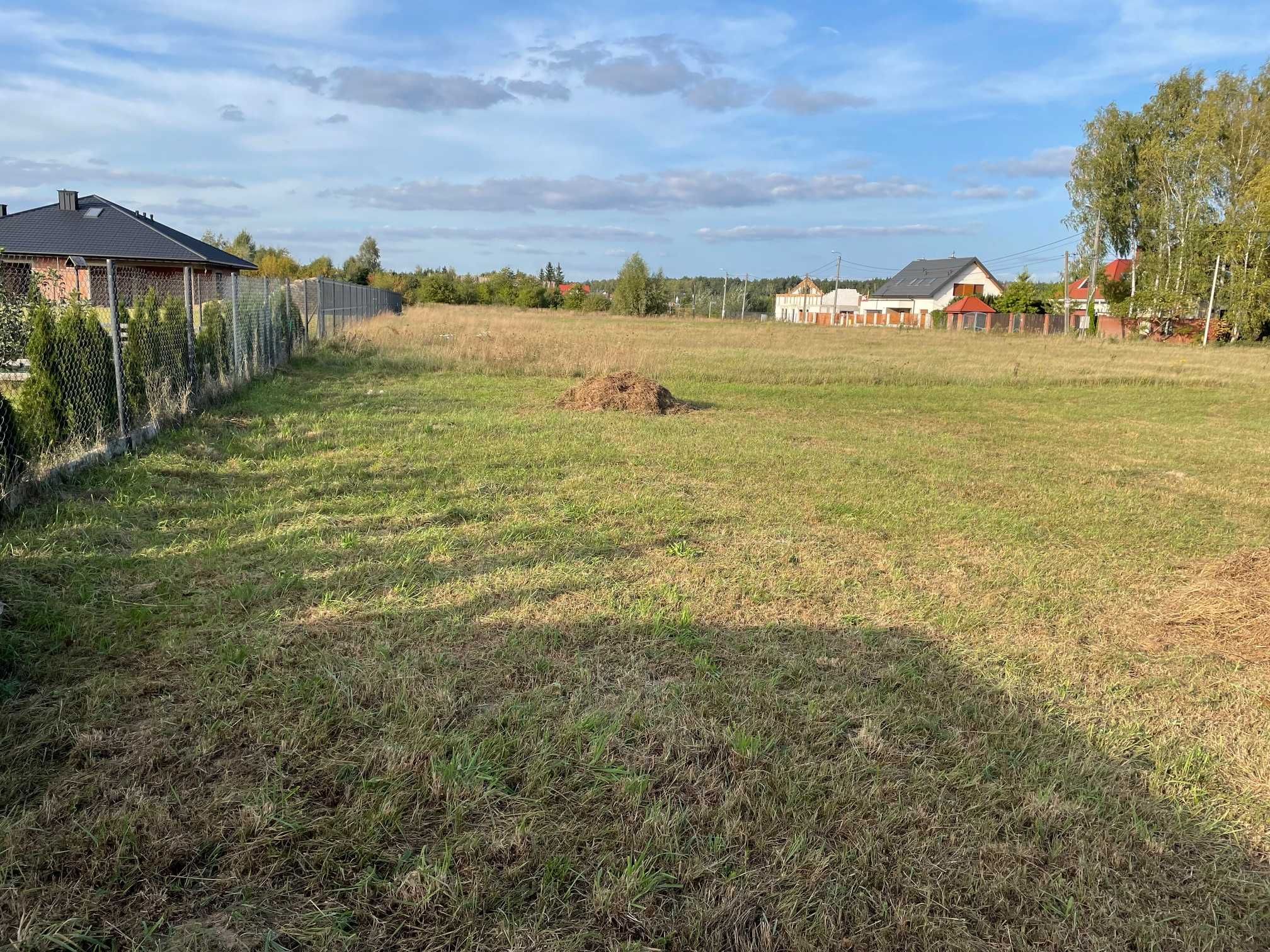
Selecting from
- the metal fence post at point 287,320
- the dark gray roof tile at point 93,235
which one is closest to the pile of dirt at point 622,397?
the metal fence post at point 287,320

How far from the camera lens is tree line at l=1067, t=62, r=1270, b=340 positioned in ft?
119

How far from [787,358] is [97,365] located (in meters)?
17.7

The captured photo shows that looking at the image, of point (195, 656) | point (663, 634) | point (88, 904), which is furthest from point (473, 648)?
point (88, 904)

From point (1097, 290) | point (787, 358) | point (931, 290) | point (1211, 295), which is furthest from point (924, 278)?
point (787, 358)

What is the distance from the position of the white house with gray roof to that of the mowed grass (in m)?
66.3

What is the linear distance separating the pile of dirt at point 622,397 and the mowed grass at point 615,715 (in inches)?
174

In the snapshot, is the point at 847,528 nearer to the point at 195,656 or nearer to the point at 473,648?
the point at 473,648

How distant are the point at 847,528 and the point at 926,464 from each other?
3112mm

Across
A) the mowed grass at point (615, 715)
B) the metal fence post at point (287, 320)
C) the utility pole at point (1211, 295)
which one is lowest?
the mowed grass at point (615, 715)

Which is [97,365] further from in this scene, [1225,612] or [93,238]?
[93,238]

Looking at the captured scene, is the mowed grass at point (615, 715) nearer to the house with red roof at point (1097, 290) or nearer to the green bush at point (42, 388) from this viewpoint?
the green bush at point (42, 388)

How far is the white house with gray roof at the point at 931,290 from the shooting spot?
229 ft

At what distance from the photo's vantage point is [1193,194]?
124 ft

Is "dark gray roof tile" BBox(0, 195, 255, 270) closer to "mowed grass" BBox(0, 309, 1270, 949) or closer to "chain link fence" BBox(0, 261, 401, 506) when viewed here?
"chain link fence" BBox(0, 261, 401, 506)
